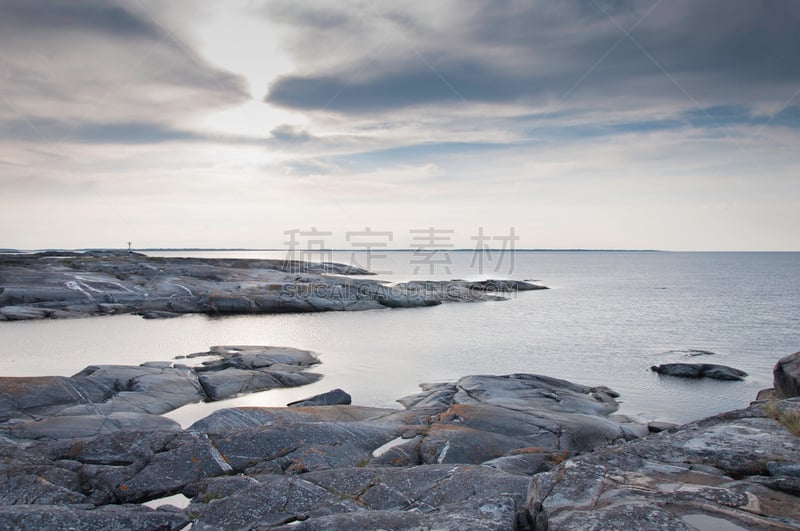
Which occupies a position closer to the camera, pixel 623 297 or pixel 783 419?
pixel 783 419

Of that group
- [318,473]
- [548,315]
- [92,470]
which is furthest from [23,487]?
[548,315]

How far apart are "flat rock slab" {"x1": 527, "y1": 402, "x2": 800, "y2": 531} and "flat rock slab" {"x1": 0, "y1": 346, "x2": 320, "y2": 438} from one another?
1323cm

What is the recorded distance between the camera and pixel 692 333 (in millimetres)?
46156

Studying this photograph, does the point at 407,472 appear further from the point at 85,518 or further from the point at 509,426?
the point at 509,426

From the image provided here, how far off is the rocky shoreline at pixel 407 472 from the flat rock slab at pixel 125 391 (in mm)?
159

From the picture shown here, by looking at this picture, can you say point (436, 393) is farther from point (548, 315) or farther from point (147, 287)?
point (147, 287)

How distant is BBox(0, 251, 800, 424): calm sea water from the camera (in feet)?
85.1

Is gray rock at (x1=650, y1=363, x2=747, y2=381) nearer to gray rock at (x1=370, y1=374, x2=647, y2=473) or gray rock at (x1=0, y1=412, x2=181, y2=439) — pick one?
gray rock at (x1=370, y1=374, x2=647, y2=473)

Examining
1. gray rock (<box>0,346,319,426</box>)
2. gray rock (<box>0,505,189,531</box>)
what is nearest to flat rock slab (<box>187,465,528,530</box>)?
gray rock (<box>0,505,189,531</box>)

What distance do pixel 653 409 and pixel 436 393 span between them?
9890 millimetres

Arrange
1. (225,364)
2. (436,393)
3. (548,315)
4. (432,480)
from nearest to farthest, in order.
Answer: (432,480) < (436,393) < (225,364) < (548,315)

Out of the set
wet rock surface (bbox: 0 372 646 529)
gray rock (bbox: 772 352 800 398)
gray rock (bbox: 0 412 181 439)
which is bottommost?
gray rock (bbox: 0 412 181 439)

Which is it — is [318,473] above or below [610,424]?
above

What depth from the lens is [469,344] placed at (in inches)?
1570
